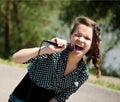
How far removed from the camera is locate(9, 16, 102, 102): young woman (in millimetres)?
3205

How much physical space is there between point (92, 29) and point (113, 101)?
157 inches

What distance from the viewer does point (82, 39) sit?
3.22 m

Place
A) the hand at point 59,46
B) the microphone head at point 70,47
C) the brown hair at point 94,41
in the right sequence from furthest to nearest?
1. the brown hair at point 94,41
2. the microphone head at point 70,47
3. the hand at point 59,46

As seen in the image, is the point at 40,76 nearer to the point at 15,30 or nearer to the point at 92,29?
the point at 92,29

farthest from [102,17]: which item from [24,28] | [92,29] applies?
[92,29]

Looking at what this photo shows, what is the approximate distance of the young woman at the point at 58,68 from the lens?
321 centimetres

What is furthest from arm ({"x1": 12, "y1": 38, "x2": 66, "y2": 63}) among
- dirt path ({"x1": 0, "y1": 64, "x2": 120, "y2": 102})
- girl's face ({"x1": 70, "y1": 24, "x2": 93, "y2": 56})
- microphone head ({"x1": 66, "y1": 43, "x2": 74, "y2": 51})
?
dirt path ({"x1": 0, "y1": 64, "x2": 120, "y2": 102})

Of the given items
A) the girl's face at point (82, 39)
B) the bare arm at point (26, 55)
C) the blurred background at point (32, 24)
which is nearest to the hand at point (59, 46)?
the bare arm at point (26, 55)

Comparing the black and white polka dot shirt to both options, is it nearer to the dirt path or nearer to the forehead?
the forehead

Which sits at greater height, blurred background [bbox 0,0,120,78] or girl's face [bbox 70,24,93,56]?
girl's face [bbox 70,24,93,56]

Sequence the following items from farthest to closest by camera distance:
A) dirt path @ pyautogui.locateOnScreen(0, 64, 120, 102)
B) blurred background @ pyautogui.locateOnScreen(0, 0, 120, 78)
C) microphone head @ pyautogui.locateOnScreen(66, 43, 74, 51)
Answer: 1. blurred background @ pyautogui.locateOnScreen(0, 0, 120, 78)
2. dirt path @ pyautogui.locateOnScreen(0, 64, 120, 102)
3. microphone head @ pyautogui.locateOnScreen(66, 43, 74, 51)

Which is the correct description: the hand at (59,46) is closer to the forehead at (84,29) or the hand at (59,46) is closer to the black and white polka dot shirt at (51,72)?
the black and white polka dot shirt at (51,72)

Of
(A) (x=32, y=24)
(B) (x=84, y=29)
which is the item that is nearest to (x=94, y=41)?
(B) (x=84, y=29)

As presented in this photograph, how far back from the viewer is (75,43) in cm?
319
